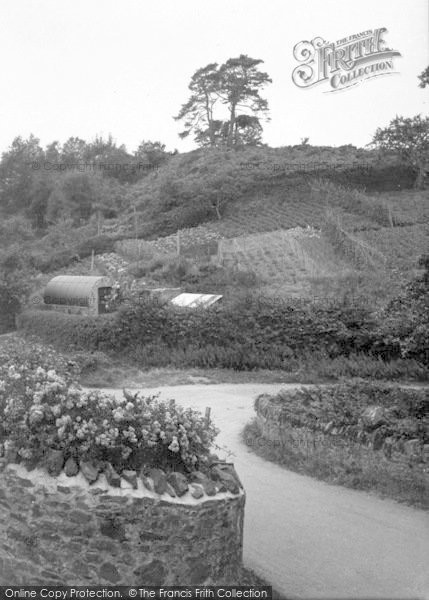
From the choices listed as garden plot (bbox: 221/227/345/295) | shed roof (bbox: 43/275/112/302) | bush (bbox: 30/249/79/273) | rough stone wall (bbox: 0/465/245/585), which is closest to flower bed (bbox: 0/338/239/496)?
rough stone wall (bbox: 0/465/245/585)

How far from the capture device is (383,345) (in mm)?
18547

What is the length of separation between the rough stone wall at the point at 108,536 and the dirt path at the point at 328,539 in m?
1.19

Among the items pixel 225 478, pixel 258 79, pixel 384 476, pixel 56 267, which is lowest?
pixel 384 476

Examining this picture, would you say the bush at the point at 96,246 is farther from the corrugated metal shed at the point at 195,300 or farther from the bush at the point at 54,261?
the corrugated metal shed at the point at 195,300

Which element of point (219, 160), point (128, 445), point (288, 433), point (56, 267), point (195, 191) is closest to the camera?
point (128, 445)

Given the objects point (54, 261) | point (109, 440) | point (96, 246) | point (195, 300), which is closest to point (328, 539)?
point (109, 440)

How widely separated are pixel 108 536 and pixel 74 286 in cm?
2031

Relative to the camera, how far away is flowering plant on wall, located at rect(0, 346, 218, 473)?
538 cm

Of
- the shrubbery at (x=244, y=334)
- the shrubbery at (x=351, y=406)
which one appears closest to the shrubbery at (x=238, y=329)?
the shrubbery at (x=244, y=334)

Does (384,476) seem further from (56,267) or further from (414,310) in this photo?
(56,267)

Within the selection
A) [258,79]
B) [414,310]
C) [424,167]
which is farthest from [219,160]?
[414,310]

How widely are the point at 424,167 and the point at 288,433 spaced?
38306 mm

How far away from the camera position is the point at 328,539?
706 centimetres

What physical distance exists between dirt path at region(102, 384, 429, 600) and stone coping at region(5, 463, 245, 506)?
4.77 feet
